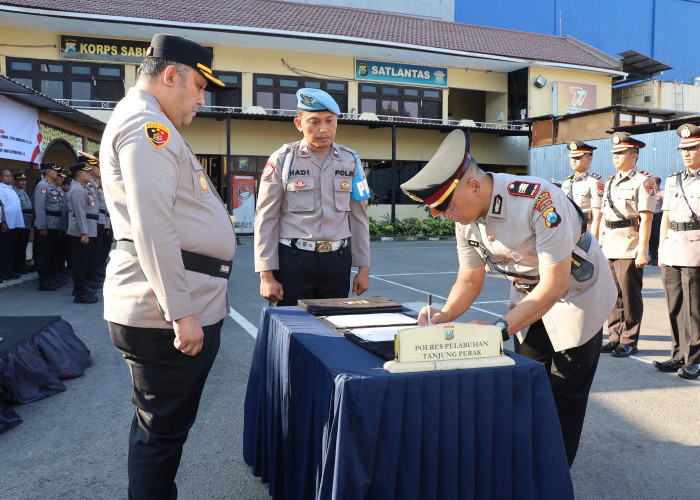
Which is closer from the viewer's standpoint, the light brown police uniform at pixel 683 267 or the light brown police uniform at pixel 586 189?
the light brown police uniform at pixel 683 267

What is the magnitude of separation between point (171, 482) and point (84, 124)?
15.0 metres

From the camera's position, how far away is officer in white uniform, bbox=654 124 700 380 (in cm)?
408

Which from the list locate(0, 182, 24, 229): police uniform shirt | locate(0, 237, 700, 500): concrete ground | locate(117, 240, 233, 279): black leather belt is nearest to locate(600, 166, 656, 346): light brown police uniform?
locate(0, 237, 700, 500): concrete ground

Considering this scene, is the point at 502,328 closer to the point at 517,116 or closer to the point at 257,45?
the point at 257,45

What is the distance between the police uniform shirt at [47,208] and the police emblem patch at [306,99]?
695cm

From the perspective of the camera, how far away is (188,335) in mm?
1794

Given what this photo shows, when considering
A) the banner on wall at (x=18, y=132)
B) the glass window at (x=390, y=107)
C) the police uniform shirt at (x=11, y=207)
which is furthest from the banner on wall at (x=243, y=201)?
the police uniform shirt at (x=11, y=207)

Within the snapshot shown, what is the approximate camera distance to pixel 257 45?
1955 cm

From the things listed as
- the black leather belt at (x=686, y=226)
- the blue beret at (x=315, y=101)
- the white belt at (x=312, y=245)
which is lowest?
the white belt at (x=312, y=245)

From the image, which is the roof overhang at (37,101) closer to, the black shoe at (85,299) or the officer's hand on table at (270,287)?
the black shoe at (85,299)

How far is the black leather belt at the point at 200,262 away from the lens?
6.08ft

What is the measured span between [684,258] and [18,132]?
10.7 metres

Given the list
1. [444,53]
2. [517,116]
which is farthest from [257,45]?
[517,116]

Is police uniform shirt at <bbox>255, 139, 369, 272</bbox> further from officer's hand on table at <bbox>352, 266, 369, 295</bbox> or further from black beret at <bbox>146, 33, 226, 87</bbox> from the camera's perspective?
black beret at <bbox>146, 33, 226, 87</bbox>
